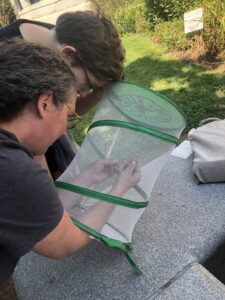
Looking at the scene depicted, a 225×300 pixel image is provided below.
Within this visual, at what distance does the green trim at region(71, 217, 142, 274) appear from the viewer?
1.41 metres

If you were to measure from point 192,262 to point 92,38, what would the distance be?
3.44 ft

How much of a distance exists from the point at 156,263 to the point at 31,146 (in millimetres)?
734

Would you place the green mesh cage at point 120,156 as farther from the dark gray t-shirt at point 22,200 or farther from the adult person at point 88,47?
the dark gray t-shirt at point 22,200

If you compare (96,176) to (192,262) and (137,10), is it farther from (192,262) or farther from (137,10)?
(137,10)

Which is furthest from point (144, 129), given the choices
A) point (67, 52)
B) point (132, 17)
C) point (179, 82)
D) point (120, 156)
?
point (132, 17)

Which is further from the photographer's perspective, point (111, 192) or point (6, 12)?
point (6, 12)

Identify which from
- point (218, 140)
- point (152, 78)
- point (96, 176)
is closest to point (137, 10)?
point (152, 78)

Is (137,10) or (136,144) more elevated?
(136,144)

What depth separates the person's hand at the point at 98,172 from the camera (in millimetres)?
1549

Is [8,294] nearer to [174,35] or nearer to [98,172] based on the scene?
[98,172]

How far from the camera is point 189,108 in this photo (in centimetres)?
400

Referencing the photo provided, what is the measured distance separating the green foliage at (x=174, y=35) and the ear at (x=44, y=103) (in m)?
4.68

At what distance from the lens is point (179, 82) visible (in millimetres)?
4789

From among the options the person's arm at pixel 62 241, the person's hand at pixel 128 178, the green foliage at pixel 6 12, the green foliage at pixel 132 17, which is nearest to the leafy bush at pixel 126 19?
the green foliage at pixel 132 17
